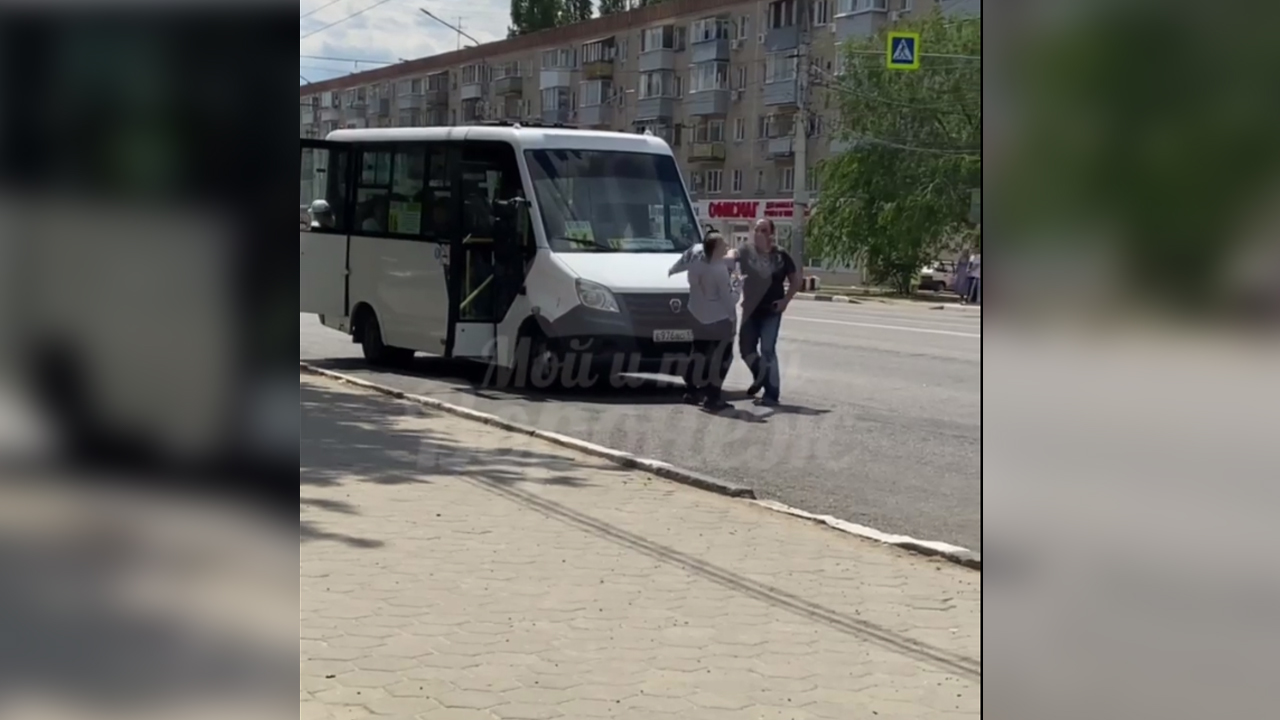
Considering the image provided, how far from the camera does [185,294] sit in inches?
79.4

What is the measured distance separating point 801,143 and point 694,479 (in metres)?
2.02

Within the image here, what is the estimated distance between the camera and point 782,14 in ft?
26.8

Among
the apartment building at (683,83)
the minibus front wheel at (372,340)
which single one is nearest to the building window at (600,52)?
the apartment building at (683,83)

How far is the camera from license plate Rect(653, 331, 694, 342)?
11922 millimetres

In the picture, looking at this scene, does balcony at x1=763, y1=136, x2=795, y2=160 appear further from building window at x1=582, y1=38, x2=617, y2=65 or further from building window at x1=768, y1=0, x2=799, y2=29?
building window at x1=582, y1=38, x2=617, y2=65

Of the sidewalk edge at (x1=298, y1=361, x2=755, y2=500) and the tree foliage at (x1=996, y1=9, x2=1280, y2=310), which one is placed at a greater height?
the tree foliage at (x1=996, y1=9, x2=1280, y2=310)

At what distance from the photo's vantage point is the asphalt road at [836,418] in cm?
791

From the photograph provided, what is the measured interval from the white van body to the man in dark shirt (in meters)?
0.75

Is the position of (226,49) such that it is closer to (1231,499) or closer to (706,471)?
(1231,499)

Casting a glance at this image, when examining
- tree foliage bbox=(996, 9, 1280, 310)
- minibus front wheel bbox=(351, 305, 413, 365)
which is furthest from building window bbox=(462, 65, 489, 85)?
minibus front wheel bbox=(351, 305, 413, 365)

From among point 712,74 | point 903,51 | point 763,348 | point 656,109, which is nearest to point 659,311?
point 763,348

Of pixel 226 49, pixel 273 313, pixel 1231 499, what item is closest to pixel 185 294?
pixel 273 313

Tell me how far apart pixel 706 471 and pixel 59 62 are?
697cm

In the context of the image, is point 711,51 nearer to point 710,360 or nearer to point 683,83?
point 683,83
